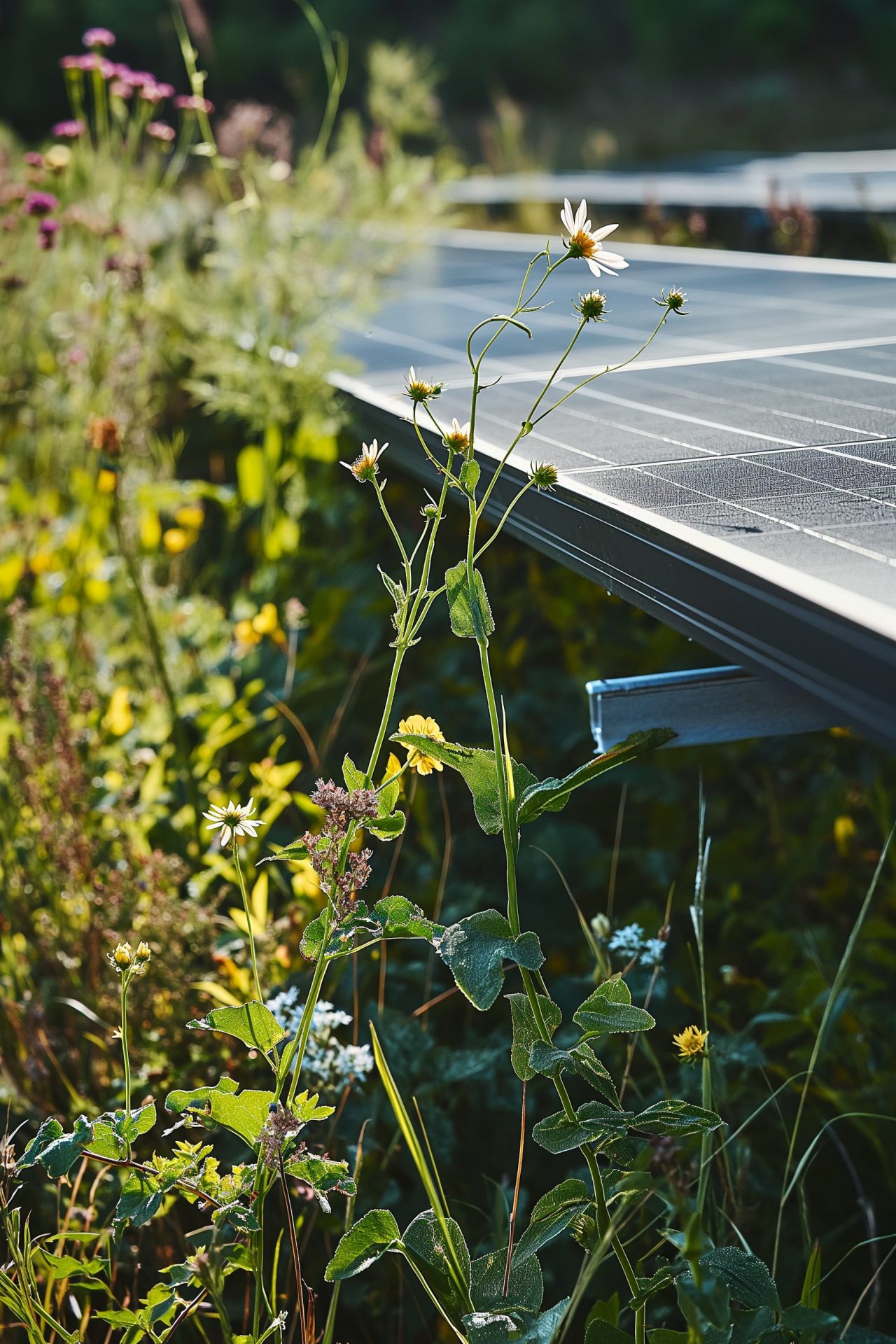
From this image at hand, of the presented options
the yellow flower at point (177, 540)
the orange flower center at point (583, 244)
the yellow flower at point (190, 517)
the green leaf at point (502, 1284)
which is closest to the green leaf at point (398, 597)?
the orange flower center at point (583, 244)

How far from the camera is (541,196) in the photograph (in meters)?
9.59

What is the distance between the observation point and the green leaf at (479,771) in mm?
1046

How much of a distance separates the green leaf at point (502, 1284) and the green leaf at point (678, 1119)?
172 mm

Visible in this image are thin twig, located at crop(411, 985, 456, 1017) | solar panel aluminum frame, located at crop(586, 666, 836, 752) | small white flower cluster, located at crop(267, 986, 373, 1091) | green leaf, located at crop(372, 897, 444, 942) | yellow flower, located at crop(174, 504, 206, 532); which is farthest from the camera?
yellow flower, located at crop(174, 504, 206, 532)

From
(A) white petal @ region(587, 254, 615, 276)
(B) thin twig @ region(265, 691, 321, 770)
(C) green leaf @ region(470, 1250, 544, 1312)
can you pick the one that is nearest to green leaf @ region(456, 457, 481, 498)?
(A) white petal @ region(587, 254, 615, 276)

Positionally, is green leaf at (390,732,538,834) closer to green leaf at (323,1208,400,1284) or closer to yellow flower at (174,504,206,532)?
green leaf at (323,1208,400,1284)

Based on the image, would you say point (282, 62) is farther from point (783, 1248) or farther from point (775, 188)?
point (783, 1248)

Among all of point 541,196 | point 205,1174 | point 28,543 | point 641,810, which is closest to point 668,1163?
point 205,1174

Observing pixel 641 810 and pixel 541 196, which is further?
pixel 541 196

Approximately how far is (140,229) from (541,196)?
6415mm

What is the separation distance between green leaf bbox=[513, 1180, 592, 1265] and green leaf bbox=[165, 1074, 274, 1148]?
0.24m

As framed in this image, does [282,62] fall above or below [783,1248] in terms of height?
above

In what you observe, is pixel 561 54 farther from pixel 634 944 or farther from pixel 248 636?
pixel 634 944

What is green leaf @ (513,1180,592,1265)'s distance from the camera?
99cm
